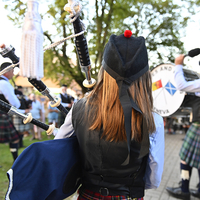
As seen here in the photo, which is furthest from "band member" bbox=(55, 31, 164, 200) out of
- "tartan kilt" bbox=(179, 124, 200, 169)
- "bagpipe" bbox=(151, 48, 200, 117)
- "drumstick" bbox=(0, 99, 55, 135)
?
"bagpipe" bbox=(151, 48, 200, 117)

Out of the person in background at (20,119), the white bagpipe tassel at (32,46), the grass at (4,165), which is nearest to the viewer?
the white bagpipe tassel at (32,46)

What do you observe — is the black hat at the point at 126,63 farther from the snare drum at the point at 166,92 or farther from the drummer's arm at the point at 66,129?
the snare drum at the point at 166,92

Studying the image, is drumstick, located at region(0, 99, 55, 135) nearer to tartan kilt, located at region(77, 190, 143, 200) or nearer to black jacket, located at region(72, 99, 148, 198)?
black jacket, located at region(72, 99, 148, 198)

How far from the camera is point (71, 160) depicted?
1063 millimetres

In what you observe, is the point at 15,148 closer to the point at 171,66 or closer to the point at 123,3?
the point at 171,66

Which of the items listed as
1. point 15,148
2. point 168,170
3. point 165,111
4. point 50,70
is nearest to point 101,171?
point 165,111

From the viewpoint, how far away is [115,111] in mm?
965

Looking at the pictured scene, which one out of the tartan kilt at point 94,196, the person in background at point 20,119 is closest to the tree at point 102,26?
the person in background at point 20,119

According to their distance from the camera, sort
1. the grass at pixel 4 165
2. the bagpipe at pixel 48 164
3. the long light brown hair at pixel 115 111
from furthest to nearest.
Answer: the grass at pixel 4 165, the long light brown hair at pixel 115 111, the bagpipe at pixel 48 164

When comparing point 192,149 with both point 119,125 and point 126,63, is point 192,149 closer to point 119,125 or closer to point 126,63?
point 119,125

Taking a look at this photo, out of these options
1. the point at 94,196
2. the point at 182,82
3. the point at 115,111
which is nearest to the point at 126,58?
the point at 115,111

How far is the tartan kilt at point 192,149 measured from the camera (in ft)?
8.45

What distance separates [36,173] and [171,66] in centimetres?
307

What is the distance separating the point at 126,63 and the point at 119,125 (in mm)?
314
